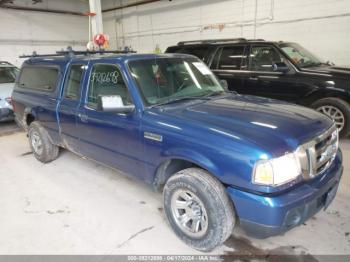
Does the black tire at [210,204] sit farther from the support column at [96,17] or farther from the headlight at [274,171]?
the support column at [96,17]

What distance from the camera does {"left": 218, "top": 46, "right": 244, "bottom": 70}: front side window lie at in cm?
570

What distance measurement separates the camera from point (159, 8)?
11547mm

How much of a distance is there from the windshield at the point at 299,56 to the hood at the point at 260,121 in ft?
9.93

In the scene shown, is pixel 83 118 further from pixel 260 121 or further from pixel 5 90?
pixel 5 90

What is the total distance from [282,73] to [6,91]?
5929mm

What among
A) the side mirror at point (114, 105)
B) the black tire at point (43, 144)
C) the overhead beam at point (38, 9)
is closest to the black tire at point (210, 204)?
the side mirror at point (114, 105)

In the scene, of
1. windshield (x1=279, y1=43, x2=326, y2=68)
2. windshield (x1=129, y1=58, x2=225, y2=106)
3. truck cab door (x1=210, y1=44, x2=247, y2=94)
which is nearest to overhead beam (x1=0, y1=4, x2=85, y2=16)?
truck cab door (x1=210, y1=44, x2=247, y2=94)

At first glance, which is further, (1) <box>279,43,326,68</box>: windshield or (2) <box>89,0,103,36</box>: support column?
(2) <box>89,0,103,36</box>: support column

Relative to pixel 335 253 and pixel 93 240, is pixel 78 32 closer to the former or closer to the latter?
pixel 93 240

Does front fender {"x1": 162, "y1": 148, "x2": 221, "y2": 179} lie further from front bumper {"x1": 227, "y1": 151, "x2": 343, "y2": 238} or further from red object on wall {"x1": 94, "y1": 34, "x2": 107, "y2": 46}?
red object on wall {"x1": 94, "y1": 34, "x2": 107, "y2": 46}

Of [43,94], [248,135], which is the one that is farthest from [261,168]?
[43,94]

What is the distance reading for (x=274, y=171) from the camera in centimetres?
187

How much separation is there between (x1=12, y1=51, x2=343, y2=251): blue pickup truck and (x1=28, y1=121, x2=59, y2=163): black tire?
0.67 m

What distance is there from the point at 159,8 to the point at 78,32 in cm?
474
